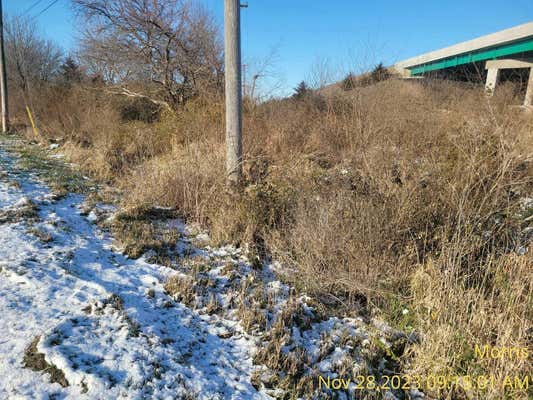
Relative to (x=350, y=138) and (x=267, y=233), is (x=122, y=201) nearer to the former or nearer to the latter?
(x=267, y=233)

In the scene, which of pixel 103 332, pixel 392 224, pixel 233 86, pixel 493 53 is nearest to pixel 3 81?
pixel 233 86

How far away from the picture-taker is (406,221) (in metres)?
2.69

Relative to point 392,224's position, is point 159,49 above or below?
above

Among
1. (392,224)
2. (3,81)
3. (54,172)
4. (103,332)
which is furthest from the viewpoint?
(3,81)

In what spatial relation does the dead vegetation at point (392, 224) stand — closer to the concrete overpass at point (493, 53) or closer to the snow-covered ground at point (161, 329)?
the snow-covered ground at point (161, 329)

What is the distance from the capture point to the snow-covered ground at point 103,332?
1554mm

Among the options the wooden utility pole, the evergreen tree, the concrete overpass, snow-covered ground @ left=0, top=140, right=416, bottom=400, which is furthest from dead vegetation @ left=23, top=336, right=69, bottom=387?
the concrete overpass

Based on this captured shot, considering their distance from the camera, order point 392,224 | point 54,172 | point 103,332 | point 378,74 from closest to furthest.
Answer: point 103,332, point 392,224, point 54,172, point 378,74

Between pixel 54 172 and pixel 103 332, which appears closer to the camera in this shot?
pixel 103 332

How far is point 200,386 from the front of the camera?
1.62 m

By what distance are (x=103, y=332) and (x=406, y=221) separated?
250 cm

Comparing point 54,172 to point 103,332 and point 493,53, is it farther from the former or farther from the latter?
point 493,53

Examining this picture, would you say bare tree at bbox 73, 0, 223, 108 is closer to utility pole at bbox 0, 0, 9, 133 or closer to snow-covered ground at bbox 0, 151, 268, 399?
utility pole at bbox 0, 0, 9, 133

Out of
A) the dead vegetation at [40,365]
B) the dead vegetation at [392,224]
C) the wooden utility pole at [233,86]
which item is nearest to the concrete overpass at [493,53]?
the dead vegetation at [392,224]
